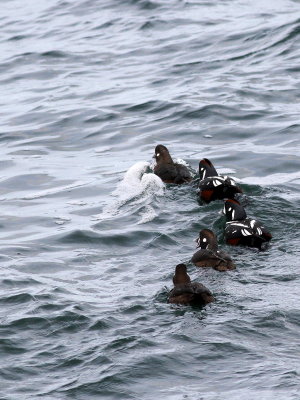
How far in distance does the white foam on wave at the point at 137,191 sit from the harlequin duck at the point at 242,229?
4.05 feet

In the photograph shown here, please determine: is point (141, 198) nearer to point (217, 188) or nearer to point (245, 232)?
point (217, 188)

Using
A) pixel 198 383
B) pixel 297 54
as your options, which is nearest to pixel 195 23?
pixel 297 54

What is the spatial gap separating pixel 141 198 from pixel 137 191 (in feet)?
1.22

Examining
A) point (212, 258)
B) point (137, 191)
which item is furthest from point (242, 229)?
point (137, 191)

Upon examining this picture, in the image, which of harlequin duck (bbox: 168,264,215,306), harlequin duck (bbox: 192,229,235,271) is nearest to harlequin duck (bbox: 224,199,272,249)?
harlequin duck (bbox: 192,229,235,271)

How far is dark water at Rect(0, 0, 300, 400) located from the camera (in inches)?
349

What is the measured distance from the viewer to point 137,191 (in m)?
15.1

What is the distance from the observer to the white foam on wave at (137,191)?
14.2 metres

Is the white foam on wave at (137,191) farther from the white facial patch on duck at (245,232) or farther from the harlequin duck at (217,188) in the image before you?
the white facial patch on duck at (245,232)

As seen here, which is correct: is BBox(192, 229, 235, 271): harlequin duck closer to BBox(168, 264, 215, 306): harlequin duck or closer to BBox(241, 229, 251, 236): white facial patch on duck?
BBox(241, 229, 251, 236): white facial patch on duck

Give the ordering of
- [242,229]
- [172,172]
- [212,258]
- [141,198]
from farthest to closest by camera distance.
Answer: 1. [172,172]
2. [141,198]
3. [242,229]
4. [212,258]

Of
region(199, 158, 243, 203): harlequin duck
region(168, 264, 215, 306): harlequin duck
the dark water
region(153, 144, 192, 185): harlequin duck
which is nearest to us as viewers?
the dark water

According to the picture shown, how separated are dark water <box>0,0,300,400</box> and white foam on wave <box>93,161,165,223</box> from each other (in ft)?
0.14

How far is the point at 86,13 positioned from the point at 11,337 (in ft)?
72.5
